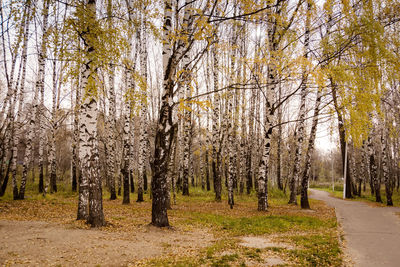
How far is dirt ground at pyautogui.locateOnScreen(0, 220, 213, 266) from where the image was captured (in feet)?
16.1

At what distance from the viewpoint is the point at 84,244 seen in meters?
5.80

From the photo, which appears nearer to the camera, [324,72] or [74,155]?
[324,72]

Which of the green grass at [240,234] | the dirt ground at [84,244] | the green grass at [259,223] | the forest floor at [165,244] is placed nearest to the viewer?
the dirt ground at [84,244]

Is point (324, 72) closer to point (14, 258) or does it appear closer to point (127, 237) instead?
point (127, 237)

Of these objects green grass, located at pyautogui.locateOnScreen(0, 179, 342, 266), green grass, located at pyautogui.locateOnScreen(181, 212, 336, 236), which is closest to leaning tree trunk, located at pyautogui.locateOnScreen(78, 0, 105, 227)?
green grass, located at pyautogui.locateOnScreen(0, 179, 342, 266)

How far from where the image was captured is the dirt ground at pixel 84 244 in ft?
16.1

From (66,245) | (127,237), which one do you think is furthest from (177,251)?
(66,245)

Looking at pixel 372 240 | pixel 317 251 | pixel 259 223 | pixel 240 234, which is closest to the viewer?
pixel 317 251

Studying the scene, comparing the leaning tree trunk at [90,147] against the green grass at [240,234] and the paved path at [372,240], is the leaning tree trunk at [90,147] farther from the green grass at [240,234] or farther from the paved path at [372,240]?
the paved path at [372,240]

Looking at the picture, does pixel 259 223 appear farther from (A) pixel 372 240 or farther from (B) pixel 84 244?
(B) pixel 84 244

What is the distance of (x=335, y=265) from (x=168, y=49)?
23.5 feet

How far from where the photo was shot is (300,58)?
1036 centimetres

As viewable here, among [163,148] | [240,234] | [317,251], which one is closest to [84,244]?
[163,148]

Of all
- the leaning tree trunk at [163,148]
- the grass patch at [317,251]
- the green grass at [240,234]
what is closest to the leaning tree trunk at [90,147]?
the green grass at [240,234]
